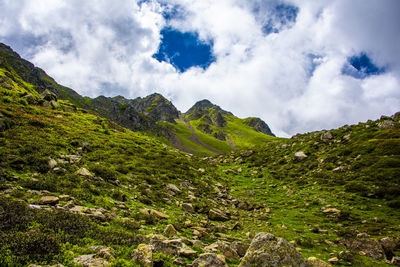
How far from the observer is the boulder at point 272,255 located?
5.95m

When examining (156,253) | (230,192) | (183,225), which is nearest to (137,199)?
(183,225)

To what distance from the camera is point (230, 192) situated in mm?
27062

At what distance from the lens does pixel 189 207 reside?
16.7 meters

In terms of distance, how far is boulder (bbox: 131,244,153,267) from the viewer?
6045mm

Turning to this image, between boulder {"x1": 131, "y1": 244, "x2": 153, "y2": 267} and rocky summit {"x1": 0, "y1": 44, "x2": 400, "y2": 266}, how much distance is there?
0.12 feet

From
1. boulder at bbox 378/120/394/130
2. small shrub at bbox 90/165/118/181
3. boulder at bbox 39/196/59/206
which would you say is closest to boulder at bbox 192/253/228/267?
boulder at bbox 39/196/59/206

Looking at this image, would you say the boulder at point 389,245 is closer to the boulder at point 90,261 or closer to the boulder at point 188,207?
the boulder at point 188,207

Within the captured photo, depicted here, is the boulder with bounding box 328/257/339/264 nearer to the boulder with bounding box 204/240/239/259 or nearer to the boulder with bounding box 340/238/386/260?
the boulder with bounding box 340/238/386/260

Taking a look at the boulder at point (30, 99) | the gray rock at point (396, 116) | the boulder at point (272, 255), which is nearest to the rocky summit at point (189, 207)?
the boulder at point (272, 255)

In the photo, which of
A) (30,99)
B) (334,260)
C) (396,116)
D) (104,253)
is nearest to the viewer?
(104,253)

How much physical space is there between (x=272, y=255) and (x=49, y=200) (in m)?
11.0

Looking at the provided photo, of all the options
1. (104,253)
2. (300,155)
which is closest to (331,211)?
(300,155)

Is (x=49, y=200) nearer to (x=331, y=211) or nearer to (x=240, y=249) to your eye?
(x=240, y=249)

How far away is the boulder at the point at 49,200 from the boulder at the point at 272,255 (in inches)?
390
